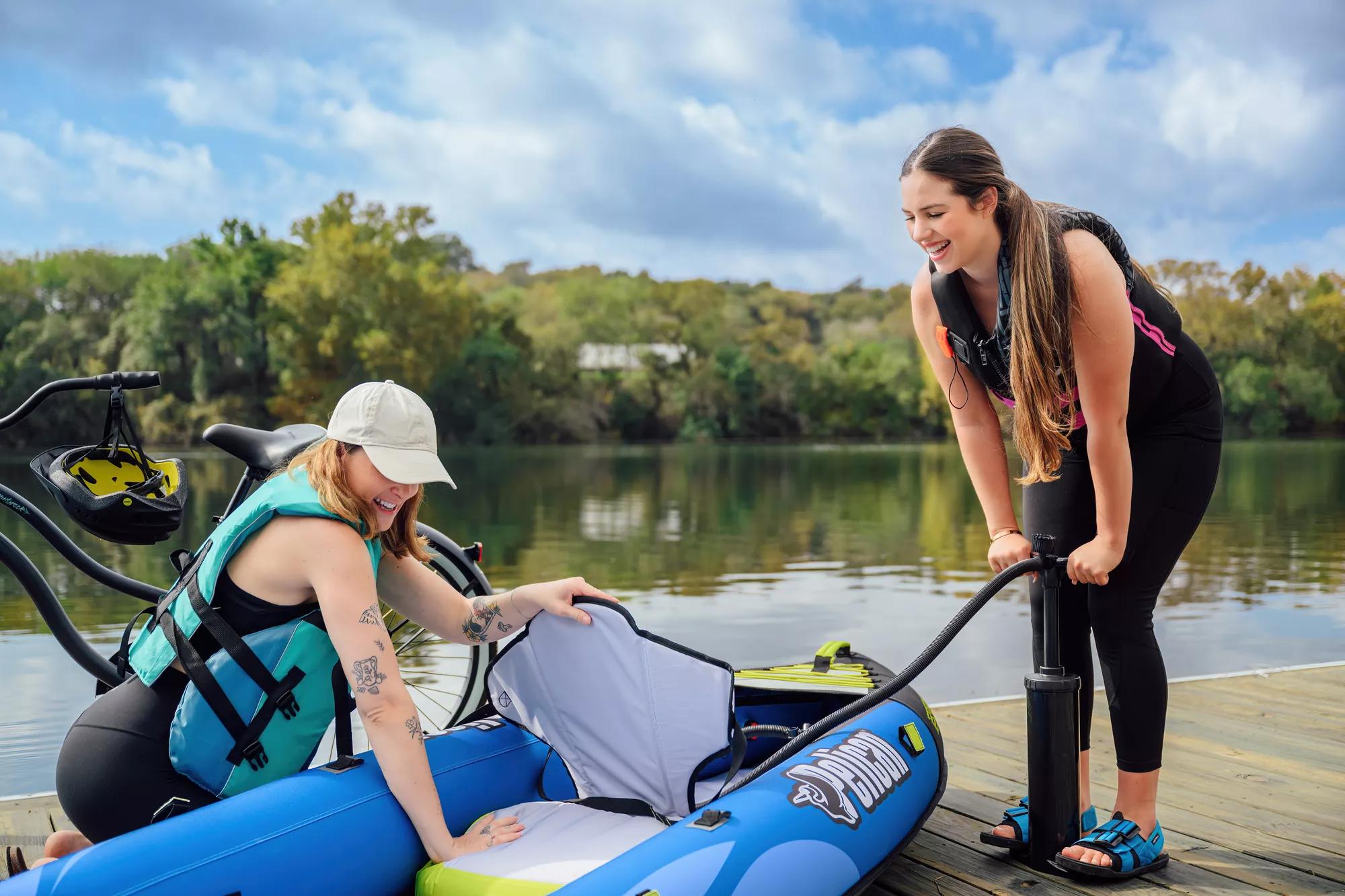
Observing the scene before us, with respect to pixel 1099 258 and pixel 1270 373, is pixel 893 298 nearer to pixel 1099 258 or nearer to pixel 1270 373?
pixel 1270 373

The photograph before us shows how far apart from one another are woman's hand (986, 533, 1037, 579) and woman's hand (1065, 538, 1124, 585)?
10 centimetres

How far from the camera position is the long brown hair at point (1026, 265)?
2.11 metres

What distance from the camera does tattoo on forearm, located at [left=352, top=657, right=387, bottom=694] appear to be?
6.19 feet

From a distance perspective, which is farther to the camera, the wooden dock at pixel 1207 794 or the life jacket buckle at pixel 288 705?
the wooden dock at pixel 1207 794

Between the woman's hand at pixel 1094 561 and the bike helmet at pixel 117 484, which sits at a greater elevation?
the bike helmet at pixel 117 484

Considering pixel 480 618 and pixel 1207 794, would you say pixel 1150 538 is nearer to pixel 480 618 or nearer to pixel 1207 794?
pixel 1207 794

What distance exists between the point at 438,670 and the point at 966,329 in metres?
2.45

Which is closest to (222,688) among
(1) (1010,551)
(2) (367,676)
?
(2) (367,676)

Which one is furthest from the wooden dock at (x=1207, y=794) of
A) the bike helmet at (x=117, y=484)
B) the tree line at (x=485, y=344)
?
the tree line at (x=485, y=344)

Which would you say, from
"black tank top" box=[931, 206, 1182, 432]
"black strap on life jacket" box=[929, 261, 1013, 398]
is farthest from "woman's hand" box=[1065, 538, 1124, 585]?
"black strap on life jacket" box=[929, 261, 1013, 398]

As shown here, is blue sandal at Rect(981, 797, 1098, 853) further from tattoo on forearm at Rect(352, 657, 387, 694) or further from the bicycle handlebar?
the bicycle handlebar


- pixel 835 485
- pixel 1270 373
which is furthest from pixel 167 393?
pixel 1270 373

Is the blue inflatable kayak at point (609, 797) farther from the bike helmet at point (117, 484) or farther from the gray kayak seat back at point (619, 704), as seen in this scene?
the bike helmet at point (117, 484)

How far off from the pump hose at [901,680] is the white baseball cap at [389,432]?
0.80m
